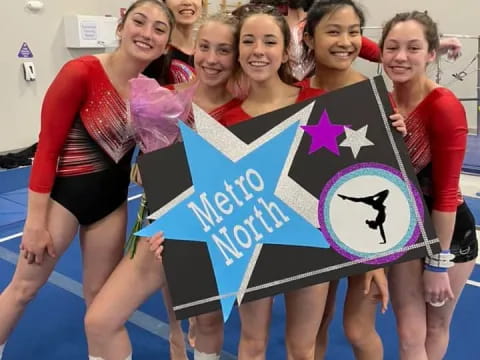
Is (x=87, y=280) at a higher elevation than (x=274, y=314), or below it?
higher

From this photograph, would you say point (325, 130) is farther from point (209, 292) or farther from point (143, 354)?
point (143, 354)

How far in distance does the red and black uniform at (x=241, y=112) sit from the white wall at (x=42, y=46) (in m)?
4.42

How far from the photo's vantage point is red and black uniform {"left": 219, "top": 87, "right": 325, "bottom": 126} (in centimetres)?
142

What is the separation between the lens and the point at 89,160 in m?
1.60

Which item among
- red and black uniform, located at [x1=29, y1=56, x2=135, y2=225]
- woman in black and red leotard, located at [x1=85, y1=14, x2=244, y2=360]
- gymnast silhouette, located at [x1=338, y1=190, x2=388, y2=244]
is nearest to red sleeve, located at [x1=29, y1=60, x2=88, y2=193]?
red and black uniform, located at [x1=29, y1=56, x2=135, y2=225]

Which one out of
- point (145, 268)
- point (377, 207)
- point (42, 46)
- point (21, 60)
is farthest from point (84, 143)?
point (42, 46)

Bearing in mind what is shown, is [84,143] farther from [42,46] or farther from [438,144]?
[42,46]

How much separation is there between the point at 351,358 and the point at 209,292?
41.5 inches

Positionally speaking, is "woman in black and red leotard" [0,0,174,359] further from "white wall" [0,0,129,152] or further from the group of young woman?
"white wall" [0,0,129,152]

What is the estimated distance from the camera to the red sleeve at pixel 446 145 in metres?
1.32

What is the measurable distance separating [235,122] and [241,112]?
0.05 metres

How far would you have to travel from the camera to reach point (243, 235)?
130cm

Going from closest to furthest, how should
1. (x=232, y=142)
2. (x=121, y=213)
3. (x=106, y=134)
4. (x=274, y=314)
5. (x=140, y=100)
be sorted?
1. (x=232, y=142)
2. (x=140, y=100)
3. (x=106, y=134)
4. (x=121, y=213)
5. (x=274, y=314)

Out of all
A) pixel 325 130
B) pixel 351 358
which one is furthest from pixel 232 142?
pixel 351 358
